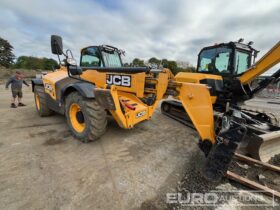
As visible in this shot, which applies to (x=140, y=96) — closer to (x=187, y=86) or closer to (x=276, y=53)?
(x=187, y=86)

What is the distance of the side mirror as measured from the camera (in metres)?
3.20

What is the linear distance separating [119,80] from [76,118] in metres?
1.32

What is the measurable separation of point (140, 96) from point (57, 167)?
6.56 feet

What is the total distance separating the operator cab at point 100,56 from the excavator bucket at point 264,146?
12.2ft

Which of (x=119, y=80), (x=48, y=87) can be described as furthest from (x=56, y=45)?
(x=48, y=87)

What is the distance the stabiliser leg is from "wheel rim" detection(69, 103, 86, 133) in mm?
2656

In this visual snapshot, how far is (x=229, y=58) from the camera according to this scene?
5.42 meters

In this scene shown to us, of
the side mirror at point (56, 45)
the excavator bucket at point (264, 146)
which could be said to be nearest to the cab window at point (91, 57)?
the side mirror at point (56, 45)

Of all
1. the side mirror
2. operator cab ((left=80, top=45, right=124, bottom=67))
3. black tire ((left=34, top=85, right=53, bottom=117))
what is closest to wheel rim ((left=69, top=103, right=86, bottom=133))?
the side mirror

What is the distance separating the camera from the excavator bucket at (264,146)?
9.48 ft

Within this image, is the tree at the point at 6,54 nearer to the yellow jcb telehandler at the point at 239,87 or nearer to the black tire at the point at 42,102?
the black tire at the point at 42,102

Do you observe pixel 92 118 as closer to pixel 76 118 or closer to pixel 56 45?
pixel 76 118

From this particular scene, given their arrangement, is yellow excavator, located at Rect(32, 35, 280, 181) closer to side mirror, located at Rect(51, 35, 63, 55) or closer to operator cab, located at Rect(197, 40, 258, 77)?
side mirror, located at Rect(51, 35, 63, 55)

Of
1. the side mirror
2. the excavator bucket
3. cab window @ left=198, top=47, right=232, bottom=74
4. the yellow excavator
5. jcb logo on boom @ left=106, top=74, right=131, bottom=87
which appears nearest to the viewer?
the yellow excavator
